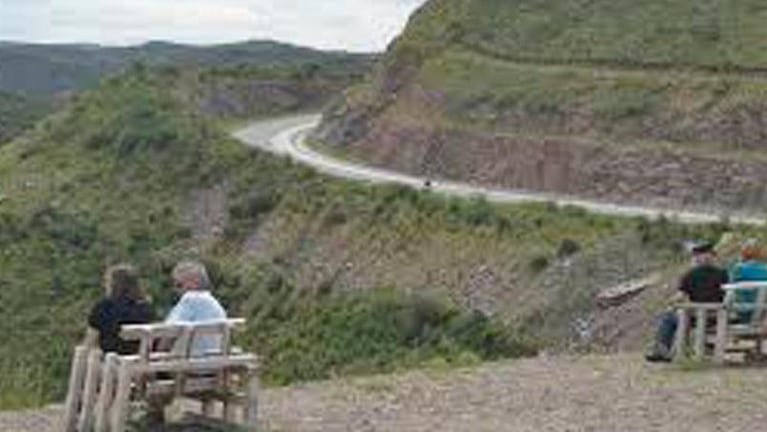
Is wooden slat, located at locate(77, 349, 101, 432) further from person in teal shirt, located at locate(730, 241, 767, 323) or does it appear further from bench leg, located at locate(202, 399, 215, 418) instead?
person in teal shirt, located at locate(730, 241, 767, 323)

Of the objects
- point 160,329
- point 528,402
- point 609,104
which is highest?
point 160,329

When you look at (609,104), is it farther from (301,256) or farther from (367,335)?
(367,335)

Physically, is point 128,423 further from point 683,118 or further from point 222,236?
point 222,236

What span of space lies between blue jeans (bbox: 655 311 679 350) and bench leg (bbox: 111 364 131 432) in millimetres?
6593

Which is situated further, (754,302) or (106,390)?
(754,302)

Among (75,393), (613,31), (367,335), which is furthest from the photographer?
(613,31)

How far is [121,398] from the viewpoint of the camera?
40.4ft

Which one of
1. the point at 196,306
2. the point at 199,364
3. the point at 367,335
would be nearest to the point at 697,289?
the point at 196,306

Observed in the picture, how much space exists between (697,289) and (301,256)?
3421 centimetres

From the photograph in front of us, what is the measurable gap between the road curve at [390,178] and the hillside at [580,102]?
Answer: 46.0 inches

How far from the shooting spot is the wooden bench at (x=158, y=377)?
488 inches

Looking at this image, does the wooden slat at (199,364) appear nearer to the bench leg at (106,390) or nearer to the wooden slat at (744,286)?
the bench leg at (106,390)

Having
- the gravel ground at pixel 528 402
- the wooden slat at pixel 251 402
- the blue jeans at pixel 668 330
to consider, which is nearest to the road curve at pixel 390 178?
the blue jeans at pixel 668 330

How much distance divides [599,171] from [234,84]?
52.0 metres
